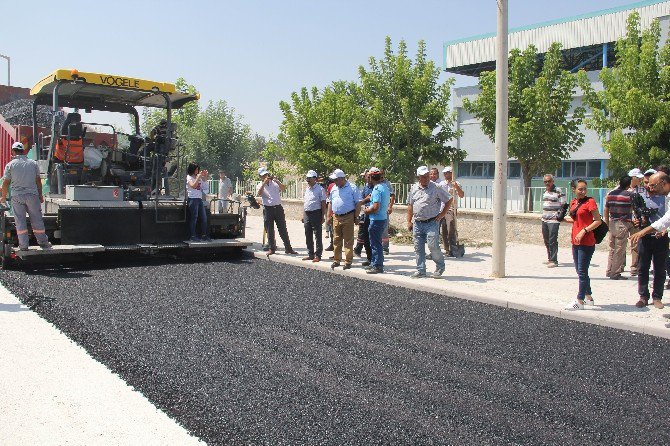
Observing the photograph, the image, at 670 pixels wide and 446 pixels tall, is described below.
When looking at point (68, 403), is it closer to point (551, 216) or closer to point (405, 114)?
point (551, 216)

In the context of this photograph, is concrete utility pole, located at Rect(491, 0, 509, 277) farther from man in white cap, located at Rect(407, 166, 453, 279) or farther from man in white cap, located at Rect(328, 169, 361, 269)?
man in white cap, located at Rect(328, 169, 361, 269)

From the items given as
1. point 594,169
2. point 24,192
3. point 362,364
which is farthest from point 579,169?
point 362,364

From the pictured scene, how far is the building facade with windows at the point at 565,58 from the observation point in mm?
30484

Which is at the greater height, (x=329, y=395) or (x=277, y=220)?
(x=277, y=220)

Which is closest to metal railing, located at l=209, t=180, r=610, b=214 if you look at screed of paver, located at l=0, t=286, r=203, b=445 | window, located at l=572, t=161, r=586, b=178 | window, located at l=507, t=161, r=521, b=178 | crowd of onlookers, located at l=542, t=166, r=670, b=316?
crowd of onlookers, located at l=542, t=166, r=670, b=316

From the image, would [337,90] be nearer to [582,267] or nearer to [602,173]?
[602,173]

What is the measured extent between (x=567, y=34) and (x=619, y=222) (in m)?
26.9

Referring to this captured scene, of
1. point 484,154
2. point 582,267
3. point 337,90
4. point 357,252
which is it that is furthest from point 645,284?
point 484,154

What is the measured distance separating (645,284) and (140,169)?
28.5ft

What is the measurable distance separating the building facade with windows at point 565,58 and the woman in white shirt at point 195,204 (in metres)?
20.0

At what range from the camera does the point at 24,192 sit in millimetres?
9977

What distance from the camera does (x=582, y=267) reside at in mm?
7918

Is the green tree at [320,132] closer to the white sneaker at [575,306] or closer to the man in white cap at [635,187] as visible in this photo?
the man in white cap at [635,187]

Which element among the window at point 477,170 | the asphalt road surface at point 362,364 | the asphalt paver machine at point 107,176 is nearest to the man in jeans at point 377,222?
the asphalt road surface at point 362,364
